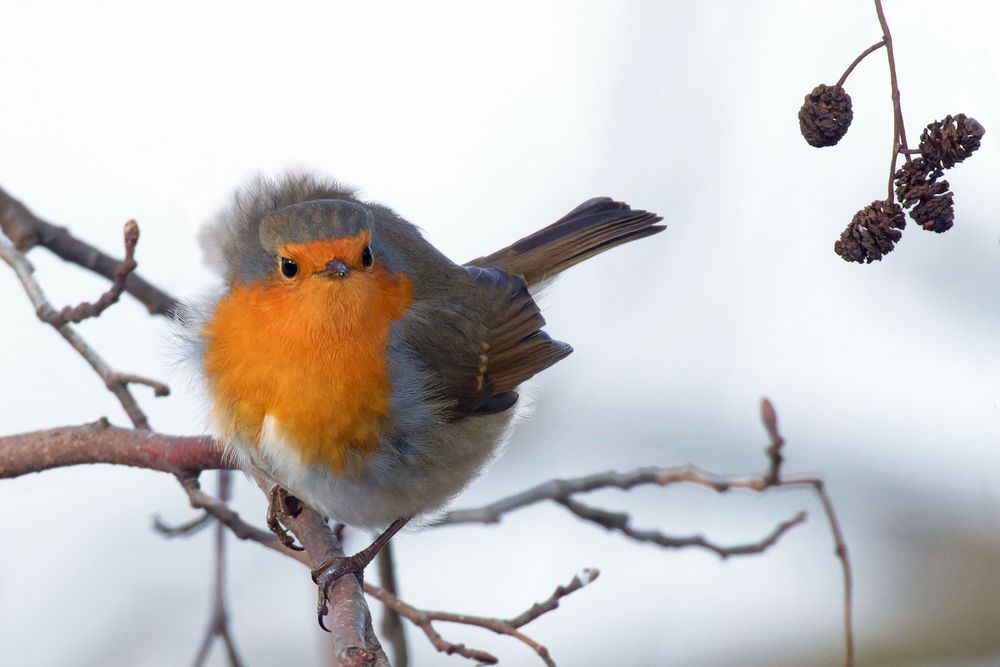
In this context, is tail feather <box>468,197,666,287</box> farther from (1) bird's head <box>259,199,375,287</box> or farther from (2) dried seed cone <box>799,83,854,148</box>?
(2) dried seed cone <box>799,83,854,148</box>

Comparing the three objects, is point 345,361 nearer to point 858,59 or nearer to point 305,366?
point 305,366

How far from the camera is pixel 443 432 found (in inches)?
126

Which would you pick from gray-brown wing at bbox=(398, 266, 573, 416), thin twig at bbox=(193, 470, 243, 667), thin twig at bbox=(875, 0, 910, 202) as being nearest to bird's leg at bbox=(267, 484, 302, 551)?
thin twig at bbox=(193, 470, 243, 667)

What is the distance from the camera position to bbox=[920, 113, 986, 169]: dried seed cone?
6.62ft

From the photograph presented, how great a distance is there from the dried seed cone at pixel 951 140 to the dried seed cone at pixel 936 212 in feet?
0.19

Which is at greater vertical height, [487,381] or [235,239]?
[235,239]

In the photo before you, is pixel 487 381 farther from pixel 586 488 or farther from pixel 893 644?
pixel 893 644

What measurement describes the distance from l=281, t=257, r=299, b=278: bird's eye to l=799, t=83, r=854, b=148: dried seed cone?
51.3 inches

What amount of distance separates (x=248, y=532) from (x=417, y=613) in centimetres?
48

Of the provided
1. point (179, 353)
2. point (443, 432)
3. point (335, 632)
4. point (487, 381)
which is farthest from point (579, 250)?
point (335, 632)

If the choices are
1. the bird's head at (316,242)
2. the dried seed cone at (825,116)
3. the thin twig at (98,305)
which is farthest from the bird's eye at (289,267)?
the dried seed cone at (825,116)

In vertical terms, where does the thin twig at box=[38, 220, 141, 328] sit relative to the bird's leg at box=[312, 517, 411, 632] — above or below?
above

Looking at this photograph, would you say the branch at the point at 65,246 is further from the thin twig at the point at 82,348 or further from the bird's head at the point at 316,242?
the bird's head at the point at 316,242

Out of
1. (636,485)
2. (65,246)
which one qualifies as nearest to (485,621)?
(636,485)
